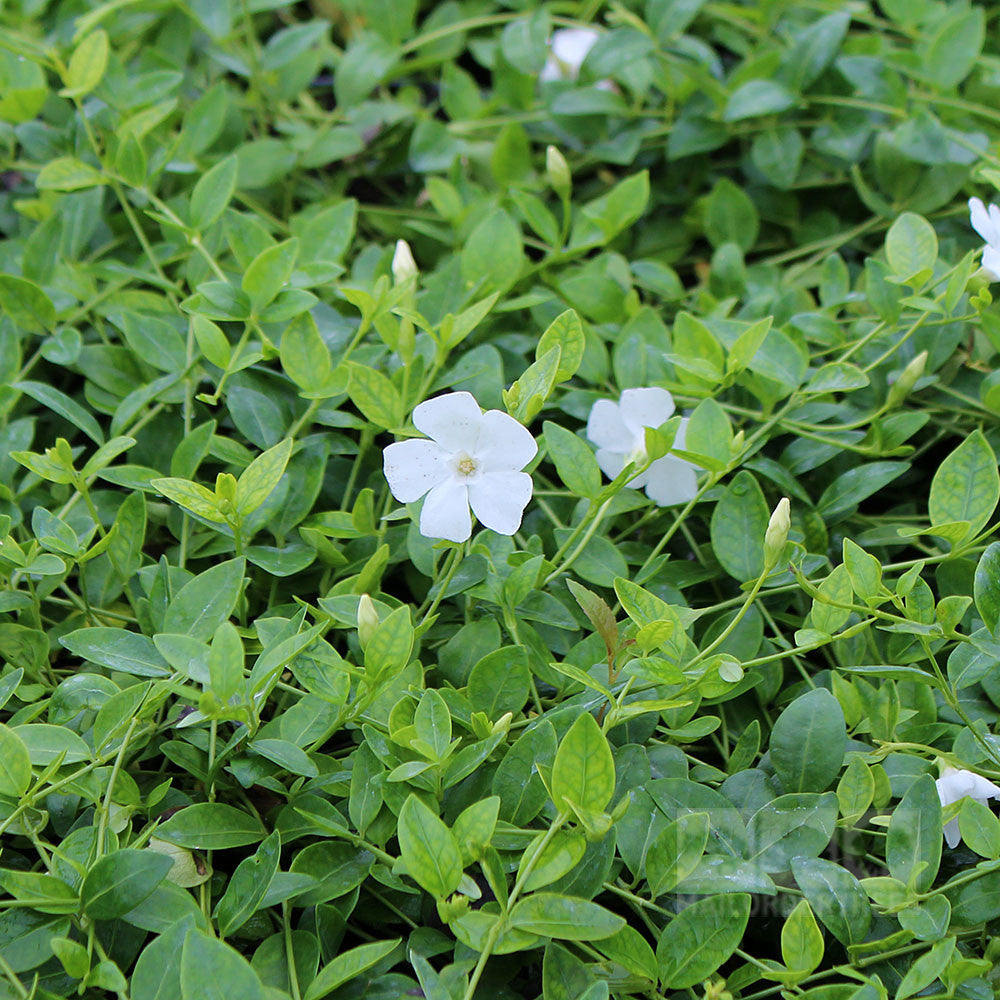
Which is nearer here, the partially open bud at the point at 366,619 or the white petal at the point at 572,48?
the partially open bud at the point at 366,619

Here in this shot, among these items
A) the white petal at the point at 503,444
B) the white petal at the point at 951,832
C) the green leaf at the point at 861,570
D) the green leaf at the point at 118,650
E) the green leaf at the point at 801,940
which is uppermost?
the white petal at the point at 503,444

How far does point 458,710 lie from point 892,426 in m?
0.49

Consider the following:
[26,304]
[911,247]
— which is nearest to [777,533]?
[911,247]

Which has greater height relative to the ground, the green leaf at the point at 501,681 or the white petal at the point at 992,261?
the white petal at the point at 992,261

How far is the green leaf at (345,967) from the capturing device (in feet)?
2.05

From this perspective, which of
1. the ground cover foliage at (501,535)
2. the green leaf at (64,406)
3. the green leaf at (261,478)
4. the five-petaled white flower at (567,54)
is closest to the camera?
the ground cover foliage at (501,535)

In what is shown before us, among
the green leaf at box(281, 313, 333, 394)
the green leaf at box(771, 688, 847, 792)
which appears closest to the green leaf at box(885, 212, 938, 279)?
the green leaf at box(771, 688, 847, 792)

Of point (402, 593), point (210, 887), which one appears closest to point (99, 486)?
point (402, 593)

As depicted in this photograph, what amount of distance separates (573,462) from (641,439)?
100 mm

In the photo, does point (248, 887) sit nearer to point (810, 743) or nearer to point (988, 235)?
point (810, 743)

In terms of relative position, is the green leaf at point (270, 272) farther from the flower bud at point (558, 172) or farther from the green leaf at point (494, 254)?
the flower bud at point (558, 172)

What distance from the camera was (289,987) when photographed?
2.15 ft

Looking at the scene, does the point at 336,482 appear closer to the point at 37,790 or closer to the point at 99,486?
the point at 99,486

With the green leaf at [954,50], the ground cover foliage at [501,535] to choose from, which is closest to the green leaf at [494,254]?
the ground cover foliage at [501,535]
